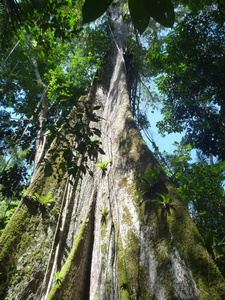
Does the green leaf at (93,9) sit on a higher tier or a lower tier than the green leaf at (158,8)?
lower

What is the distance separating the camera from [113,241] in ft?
5.57

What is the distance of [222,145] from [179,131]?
1.91 meters

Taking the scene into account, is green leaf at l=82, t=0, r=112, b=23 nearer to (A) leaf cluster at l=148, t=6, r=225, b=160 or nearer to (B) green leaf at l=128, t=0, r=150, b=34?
(B) green leaf at l=128, t=0, r=150, b=34

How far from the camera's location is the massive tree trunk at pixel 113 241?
122 cm

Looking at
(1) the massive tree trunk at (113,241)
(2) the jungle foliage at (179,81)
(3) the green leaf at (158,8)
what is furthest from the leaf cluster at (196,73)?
(3) the green leaf at (158,8)

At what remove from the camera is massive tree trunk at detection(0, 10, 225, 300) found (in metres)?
1.22

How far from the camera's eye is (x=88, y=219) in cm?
220

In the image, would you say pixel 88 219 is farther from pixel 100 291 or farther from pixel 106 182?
pixel 100 291

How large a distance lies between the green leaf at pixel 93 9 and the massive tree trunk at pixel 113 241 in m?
1.39

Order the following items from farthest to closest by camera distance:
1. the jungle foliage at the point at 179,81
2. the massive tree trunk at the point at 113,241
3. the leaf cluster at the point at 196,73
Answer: the leaf cluster at the point at 196,73, the jungle foliage at the point at 179,81, the massive tree trunk at the point at 113,241

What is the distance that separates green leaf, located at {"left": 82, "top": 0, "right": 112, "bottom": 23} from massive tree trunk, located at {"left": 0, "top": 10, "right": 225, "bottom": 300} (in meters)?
1.39

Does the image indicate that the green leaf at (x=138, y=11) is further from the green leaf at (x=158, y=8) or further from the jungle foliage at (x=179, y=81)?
the jungle foliage at (x=179, y=81)

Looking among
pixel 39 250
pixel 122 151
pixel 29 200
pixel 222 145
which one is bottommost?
pixel 39 250

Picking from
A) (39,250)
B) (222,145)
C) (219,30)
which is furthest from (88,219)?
(219,30)
